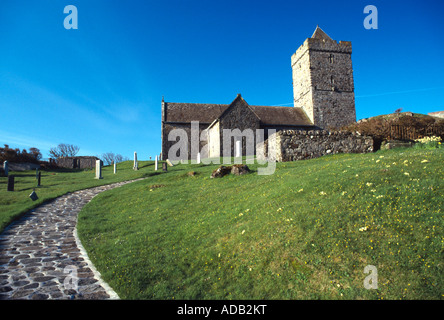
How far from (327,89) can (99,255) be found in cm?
4821

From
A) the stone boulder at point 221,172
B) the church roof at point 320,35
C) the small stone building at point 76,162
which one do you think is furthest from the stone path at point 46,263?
the church roof at point 320,35

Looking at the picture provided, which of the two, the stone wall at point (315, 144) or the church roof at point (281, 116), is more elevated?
the church roof at point (281, 116)

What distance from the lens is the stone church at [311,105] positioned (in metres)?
41.6

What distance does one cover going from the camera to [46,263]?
7078 millimetres

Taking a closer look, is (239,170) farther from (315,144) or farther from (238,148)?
(238,148)

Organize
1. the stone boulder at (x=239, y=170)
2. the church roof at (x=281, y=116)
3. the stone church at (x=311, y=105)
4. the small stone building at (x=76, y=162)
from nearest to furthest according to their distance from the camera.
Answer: the stone boulder at (x=239, y=170) → the stone church at (x=311, y=105) → the church roof at (x=281, y=116) → the small stone building at (x=76, y=162)

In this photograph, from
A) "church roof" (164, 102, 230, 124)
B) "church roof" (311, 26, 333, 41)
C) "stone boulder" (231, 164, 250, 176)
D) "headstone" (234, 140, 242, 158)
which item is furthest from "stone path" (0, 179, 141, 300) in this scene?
"church roof" (311, 26, 333, 41)

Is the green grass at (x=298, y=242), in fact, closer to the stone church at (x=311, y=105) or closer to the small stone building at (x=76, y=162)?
the stone church at (x=311, y=105)

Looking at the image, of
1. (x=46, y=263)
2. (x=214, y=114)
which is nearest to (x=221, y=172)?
(x=46, y=263)

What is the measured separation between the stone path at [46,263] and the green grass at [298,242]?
0.40 metres

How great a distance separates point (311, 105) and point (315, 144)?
2792 cm
